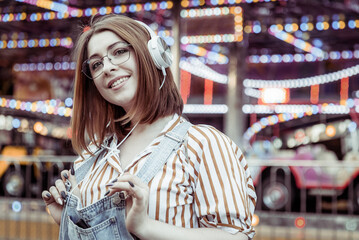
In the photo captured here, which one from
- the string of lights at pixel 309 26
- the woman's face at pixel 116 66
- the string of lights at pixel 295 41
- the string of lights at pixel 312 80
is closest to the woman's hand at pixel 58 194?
the woman's face at pixel 116 66

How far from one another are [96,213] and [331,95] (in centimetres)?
649

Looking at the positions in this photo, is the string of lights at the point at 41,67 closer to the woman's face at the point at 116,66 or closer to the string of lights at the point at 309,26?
the string of lights at the point at 309,26

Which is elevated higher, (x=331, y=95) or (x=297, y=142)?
(x=331, y=95)

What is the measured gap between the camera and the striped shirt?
4.23ft

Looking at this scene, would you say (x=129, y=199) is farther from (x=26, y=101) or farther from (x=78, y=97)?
(x=26, y=101)

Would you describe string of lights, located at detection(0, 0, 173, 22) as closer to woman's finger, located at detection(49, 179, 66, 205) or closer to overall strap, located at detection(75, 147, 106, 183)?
overall strap, located at detection(75, 147, 106, 183)

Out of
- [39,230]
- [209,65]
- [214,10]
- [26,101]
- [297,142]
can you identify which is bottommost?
[39,230]

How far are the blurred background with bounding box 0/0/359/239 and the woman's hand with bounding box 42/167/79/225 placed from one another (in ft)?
13.9

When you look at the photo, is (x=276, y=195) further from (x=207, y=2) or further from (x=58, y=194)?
(x=58, y=194)

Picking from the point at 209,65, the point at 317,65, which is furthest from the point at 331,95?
the point at 209,65

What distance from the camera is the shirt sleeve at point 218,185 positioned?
129 cm

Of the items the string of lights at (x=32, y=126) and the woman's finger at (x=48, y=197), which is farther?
the string of lights at (x=32, y=126)

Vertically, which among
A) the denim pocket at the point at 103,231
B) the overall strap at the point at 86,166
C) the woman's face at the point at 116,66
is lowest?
the denim pocket at the point at 103,231

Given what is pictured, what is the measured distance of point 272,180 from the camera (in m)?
6.73
